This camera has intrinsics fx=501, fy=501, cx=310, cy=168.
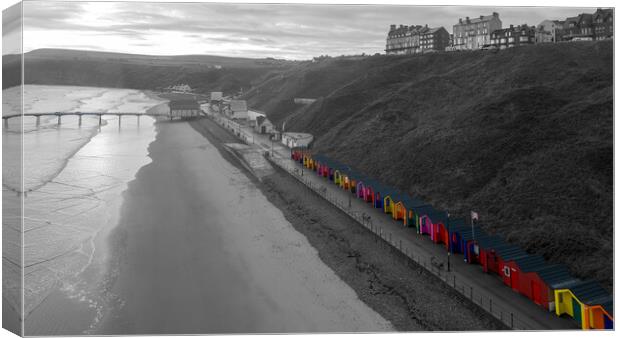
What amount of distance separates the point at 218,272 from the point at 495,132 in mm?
19045

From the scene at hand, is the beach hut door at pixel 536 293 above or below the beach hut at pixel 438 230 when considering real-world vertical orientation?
below

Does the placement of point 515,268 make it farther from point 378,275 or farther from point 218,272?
point 218,272

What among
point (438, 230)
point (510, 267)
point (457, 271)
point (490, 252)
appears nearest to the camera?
point (510, 267)

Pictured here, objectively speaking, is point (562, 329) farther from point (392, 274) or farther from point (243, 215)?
point (243, 215)

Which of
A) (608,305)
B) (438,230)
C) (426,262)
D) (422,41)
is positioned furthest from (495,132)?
(422,41)

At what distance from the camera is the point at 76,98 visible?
8956 cm

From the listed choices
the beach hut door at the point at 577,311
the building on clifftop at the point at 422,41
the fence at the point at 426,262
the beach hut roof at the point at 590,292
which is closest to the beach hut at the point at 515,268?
the fence at the point at 426,262

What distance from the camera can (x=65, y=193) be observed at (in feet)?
102

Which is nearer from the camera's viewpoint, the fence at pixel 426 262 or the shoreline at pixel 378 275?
the fence at pixel 426 262

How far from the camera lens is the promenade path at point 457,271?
1501cm

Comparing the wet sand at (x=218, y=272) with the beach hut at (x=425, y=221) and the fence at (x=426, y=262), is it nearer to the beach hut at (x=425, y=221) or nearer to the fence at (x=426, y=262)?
the fence at (x=426, y=262)

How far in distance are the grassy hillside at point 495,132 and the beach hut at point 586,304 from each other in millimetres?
2025

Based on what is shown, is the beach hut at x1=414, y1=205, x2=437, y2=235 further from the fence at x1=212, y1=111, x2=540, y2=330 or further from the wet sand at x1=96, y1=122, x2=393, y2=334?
the wet sand at x1=96, y1=122, x2=393, y2=334

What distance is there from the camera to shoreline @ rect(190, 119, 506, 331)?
52.3 ft
